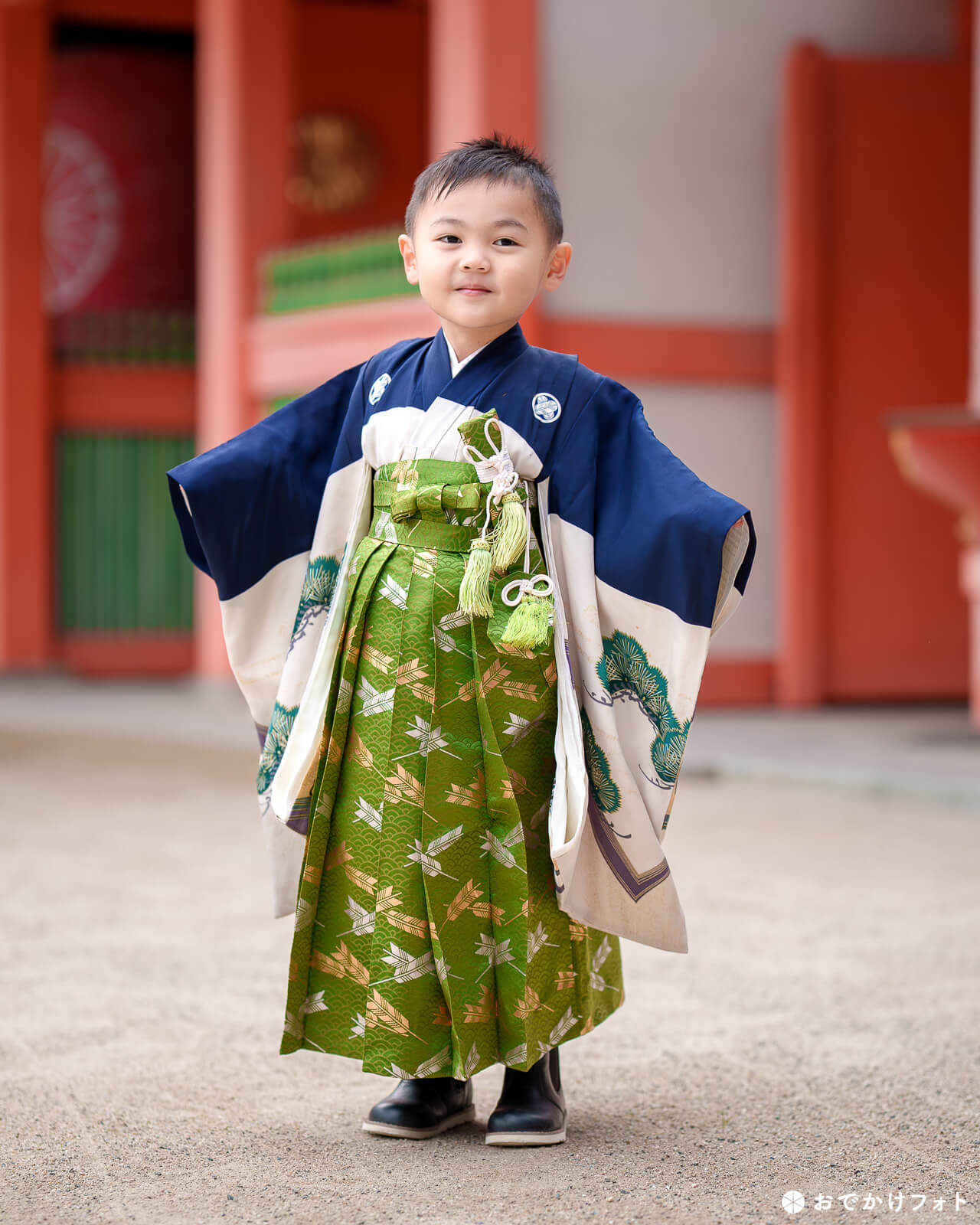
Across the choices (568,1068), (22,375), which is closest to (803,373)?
(22,375)

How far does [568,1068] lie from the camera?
245cm

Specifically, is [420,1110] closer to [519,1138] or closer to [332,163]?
[519,1138]

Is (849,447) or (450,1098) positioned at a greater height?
(849,447)

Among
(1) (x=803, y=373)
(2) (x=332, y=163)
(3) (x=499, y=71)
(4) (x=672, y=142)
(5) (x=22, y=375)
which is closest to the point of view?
(3) (x=499, y=71)

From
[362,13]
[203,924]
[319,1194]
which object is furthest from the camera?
[362,13]

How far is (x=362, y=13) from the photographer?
1123 centimetres

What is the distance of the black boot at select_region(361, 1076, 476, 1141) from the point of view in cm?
210

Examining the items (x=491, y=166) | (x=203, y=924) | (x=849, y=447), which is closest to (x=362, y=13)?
(x=849, y=447)

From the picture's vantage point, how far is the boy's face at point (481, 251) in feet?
6.67

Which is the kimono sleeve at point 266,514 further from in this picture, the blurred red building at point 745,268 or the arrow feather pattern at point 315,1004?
the blurred red building at point 745,268

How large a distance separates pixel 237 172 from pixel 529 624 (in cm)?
745

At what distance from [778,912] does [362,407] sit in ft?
6.03

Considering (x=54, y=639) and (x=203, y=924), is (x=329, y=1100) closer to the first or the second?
(x=203, y=924)

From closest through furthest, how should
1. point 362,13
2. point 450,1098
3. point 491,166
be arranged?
point 491,166 → point 450,1098 → point 362,13
